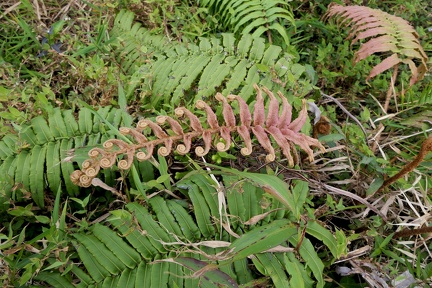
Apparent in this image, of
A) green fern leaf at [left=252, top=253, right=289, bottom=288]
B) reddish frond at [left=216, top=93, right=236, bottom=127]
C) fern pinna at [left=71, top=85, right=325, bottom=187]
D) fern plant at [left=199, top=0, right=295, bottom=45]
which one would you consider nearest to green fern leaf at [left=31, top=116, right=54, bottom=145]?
fern pinna at [left=71, top=85, right=325, bottom=187]

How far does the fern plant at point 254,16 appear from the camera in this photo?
2.85 meters

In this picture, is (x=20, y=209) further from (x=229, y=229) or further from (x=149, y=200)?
(x=229, y=229)

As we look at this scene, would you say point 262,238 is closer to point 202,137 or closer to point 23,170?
point 202,137

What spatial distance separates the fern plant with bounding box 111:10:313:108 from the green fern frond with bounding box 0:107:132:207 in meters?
0.38

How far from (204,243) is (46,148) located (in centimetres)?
102

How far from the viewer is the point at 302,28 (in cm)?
323

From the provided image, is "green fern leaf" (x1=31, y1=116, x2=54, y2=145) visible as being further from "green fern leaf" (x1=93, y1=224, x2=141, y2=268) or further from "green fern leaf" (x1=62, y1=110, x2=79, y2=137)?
"green fern leaf" (x1=93, y1=224, x2=141, y2=268)

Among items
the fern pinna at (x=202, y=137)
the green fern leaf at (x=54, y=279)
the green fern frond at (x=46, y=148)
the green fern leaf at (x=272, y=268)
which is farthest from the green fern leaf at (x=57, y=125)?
the green fern leaf at (x=272, y=268)

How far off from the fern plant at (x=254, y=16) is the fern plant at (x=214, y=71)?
0.70ft

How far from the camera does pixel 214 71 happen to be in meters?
2.47

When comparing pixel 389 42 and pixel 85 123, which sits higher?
pixel 389 42

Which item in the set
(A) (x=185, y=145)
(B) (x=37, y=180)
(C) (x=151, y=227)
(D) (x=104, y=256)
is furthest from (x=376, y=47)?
(B) (x=37, y=180)

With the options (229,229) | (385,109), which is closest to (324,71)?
(385,109)

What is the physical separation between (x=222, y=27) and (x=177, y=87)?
3.41ft
